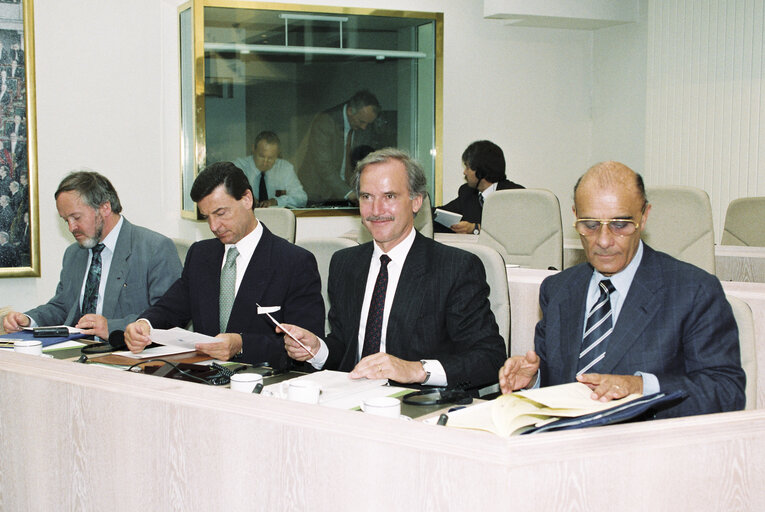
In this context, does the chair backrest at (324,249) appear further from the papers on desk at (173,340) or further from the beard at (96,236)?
the papers on desk at (173,340)

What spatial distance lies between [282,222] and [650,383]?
2597 millimetres

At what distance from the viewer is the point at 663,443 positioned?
121 centimetres

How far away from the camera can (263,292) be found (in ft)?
9.25

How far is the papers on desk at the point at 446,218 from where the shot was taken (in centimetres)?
528

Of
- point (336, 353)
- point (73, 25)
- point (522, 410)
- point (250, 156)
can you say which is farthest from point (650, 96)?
point (522, 410)

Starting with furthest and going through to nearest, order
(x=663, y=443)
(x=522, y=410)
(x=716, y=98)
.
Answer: (x=716, y=98), (x=522, y=410), (x=663, y=443)

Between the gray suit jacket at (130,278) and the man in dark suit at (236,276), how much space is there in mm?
369

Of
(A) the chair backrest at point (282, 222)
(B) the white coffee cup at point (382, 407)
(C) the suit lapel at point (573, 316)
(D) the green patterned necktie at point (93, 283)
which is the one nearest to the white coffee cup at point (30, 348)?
(D) the green patterned necktie at point (93, 283)

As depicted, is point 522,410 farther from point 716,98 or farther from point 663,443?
point 716,98

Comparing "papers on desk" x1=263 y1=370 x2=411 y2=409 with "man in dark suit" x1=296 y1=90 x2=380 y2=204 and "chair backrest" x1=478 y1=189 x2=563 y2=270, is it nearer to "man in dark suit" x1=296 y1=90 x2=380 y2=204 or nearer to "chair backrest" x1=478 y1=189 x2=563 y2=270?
"chair backrest" x1=478 y1=189 x2=563 y2=270

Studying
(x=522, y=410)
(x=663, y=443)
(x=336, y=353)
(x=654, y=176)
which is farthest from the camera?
(x=654, y=176)

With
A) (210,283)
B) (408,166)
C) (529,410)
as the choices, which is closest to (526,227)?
(408,166)

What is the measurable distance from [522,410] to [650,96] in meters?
6.08

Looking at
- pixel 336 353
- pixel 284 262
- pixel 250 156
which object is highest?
pixel 250 156
